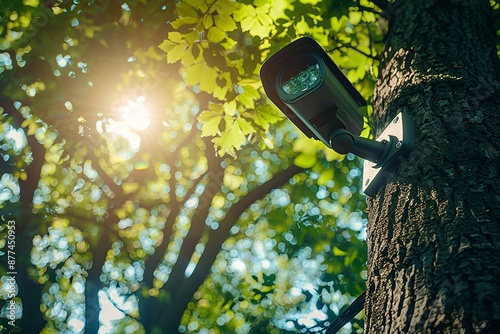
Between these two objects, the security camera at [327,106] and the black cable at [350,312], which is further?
the black cable at [350,312]

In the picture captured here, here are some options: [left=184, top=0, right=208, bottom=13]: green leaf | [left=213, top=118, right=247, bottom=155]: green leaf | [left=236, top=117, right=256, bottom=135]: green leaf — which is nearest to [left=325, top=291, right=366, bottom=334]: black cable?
[left=213, top=118, right=247, bottom=155]: green leaf

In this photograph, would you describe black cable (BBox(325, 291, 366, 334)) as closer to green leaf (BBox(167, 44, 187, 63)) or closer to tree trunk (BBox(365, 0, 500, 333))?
tree trunk (BBox(365, 0, 500, 333))

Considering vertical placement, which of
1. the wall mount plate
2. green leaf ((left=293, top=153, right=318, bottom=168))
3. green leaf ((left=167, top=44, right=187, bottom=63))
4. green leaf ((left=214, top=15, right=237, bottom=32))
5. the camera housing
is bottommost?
the wall mount plate

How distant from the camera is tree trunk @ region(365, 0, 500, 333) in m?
1.03

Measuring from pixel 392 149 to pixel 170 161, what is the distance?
644 centimetres

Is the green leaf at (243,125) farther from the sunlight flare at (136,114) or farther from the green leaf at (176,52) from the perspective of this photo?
the sunlight flare at (136,114)

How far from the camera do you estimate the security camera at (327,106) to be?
142 cm

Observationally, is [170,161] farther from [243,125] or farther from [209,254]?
[243,125]

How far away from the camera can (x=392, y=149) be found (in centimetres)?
144

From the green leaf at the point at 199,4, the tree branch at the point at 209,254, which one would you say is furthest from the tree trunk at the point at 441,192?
the tree branch at the point at 209,254

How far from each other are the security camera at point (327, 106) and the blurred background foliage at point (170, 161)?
78cm

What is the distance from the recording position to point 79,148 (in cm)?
496

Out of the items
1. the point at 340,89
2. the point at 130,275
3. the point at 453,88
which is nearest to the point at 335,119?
the point at 340,89

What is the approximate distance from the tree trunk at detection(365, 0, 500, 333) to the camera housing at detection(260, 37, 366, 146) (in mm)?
257
